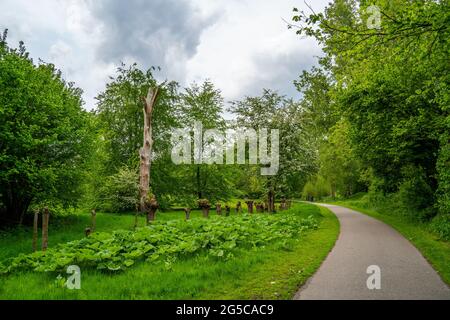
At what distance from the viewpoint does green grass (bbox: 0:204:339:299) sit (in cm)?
663

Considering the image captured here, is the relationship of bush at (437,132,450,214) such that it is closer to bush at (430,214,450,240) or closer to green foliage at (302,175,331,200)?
bush at (430,214,450,240)

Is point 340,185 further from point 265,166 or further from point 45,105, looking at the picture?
point 45,105

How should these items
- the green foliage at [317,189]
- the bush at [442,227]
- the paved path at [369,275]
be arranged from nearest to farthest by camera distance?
the paved path at [369,275], the bush at [442,227], the green foliage at [317,189]

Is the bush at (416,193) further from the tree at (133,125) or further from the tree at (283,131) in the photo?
the tree at (133,125)

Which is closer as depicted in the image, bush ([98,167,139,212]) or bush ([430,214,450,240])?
bush ([430,214,450,240])

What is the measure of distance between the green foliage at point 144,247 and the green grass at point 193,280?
32 centimetres

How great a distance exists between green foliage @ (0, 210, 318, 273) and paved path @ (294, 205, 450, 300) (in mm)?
2648

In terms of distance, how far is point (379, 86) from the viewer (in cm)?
1956

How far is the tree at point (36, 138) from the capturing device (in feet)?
49.1

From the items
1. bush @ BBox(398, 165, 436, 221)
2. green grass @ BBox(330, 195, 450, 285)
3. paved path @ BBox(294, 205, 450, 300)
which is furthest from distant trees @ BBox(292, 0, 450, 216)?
paved path @ BBox(294, 205, 450, 300)

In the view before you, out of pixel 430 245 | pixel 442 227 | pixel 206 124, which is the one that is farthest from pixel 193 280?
pixel 206 124

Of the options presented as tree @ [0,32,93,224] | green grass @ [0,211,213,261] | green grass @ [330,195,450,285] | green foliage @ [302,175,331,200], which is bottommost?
green grass @ [0,211,213,261]

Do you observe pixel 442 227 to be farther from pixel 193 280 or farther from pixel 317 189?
pixel 317 189

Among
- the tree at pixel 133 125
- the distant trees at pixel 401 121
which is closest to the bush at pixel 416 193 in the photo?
the distant trees at pixel 401 121
